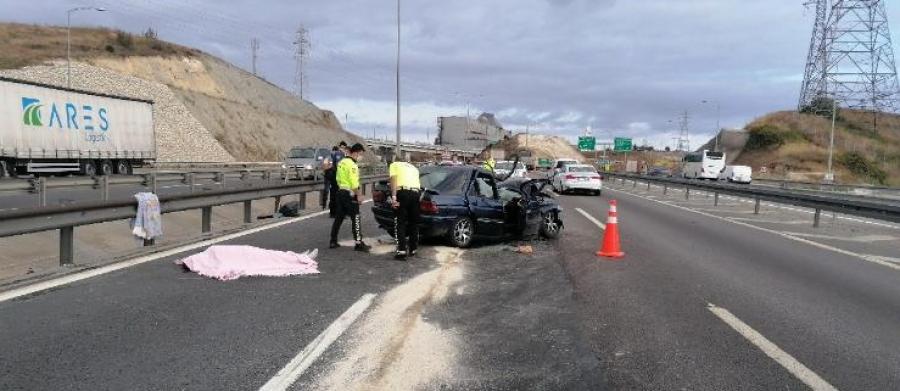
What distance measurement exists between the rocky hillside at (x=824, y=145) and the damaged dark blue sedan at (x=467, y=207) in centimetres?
6591

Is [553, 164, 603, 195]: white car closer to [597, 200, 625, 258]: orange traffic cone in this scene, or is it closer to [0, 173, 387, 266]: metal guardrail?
[0, 173, 387, 266]: metal guardrail

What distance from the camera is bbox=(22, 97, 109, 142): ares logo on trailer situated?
27.2 metres

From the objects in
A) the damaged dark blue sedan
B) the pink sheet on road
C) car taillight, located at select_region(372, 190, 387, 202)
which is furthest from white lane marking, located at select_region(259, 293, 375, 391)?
car taillight, located at select_region(372, 190, 387, 202)

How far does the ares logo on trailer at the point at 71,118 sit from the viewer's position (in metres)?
27.2

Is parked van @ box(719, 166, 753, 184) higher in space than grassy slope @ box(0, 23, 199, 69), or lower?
lower

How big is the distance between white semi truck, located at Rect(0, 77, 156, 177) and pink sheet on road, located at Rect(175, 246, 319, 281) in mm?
21363

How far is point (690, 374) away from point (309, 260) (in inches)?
219

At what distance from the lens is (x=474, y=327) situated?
6.39 m

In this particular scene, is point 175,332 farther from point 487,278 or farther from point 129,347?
point 487,278

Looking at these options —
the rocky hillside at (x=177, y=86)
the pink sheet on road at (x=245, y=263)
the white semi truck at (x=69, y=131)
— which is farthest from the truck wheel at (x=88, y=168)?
the pink sheet on road at (x=245, y=263)

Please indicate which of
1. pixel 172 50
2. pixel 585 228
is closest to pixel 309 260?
pixel 585 228

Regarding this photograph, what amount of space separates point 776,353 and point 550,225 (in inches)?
319

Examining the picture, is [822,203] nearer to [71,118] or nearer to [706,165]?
[71,118]

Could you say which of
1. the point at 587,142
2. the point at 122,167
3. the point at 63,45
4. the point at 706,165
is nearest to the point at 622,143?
the point at 587,142
